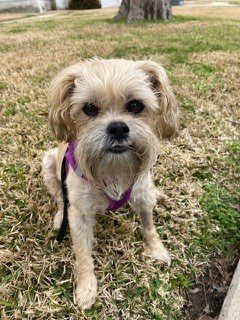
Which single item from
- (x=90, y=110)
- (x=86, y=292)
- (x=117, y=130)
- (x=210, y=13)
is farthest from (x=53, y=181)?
(x=210, y=13)

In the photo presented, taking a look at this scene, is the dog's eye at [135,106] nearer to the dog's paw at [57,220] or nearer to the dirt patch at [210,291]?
the dog's paw at [57,220]

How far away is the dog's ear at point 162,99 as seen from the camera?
2.64 meters

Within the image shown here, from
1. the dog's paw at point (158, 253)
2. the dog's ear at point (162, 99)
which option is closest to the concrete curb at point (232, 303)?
the dog's paw at point (158, 253)

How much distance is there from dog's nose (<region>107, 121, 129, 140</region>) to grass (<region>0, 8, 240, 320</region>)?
1.38 meters

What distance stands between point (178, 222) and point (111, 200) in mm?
1081

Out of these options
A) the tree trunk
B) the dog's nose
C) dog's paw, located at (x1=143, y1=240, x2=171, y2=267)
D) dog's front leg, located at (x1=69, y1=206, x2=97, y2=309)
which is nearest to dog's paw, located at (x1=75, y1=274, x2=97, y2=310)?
dog's front leg, located at (x1=69, y1=206, x2=97, y2=309)

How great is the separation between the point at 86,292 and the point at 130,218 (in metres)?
0.90

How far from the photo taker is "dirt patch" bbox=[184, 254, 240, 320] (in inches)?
122

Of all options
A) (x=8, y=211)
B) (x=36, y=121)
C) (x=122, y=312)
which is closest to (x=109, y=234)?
(x=122, y=312)

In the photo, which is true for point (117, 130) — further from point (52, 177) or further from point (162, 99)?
point (52, 177)

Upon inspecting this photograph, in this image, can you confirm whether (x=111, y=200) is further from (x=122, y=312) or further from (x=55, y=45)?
(x=55, y=45)

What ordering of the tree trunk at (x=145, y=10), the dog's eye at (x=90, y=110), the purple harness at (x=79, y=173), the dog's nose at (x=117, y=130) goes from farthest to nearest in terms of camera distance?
the tree trunk at (x=145, y=10) → the purple harness at (x=79, y=173) → the dog's eye at (x=90, y=110) → the dog's nose at (x=117, y=130)

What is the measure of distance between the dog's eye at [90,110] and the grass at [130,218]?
53.7 inches

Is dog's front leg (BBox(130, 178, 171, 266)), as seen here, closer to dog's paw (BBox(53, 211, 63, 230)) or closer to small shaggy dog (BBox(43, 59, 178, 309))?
small shaggy dog (BBox(43, 59, 178, 309))
